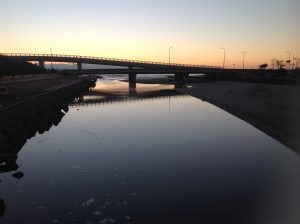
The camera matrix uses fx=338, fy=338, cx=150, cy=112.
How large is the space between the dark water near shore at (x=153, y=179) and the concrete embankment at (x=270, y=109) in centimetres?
132

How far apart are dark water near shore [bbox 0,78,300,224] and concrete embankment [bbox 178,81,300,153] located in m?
1.32

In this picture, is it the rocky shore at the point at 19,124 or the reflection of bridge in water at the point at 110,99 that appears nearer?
the rocky shore at the point at 19,124

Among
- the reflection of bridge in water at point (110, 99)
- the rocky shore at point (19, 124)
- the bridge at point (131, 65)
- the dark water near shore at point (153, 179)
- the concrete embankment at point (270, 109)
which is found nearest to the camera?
the dark water near shore at point (153, 179)

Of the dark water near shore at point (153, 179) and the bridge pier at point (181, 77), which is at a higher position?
the bridge pier at point (181, 77)

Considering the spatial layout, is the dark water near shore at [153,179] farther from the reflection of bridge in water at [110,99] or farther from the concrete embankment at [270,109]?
the reflection of bridge in water at [110,99]

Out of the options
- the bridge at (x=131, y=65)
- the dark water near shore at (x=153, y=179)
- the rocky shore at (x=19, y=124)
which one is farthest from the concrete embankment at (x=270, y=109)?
the bridge at (x=131, y=65)

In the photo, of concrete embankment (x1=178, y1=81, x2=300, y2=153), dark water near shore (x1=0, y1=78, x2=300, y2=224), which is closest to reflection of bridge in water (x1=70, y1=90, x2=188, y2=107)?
concrete embankment (x1=178, y1=81, x2=300, y2=153)

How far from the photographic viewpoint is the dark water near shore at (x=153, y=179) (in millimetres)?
14938

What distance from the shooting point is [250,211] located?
15.2 metres

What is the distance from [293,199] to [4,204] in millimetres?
13805

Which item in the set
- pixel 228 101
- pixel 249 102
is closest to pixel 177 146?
pixel 249 102

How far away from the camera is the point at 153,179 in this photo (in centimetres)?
1931

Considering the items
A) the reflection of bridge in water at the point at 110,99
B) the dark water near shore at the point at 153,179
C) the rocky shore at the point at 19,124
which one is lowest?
the reflection of bridge in water at the point at 110,99

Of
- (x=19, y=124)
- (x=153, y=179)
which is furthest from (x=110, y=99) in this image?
(x=153, y=179)
